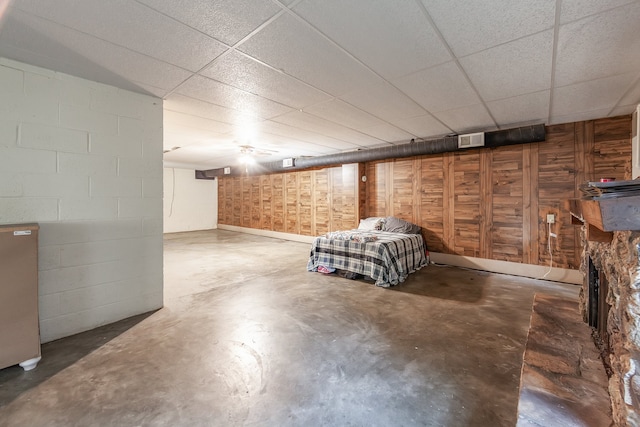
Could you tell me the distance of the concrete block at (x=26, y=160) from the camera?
6.61 feet

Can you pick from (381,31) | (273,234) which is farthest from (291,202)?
(381,31)

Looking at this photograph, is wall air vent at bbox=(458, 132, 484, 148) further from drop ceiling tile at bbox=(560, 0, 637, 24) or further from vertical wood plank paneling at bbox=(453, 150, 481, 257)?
drop ceiling tile at bbox=(560, 0, 637, 24)

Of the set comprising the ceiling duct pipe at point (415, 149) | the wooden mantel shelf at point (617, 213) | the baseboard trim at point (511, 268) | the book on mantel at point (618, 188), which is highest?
the ceiling duct pipe at point (415, 149)

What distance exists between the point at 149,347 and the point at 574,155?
554 cm

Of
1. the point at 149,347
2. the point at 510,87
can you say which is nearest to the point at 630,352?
the point at 510,87

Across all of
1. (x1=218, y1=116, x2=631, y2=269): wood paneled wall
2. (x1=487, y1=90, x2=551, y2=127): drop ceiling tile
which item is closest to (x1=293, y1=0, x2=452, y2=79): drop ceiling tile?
(x1=487, y1=90, x2=551, y2=127): drop ceiling tile

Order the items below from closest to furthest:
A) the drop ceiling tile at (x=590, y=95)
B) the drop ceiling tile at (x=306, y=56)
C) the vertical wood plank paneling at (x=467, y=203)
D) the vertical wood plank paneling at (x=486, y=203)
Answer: the drop ceiling tile at (x=306, y=56), the drop ceiling tile at (x=590, y=95), the vertical wood plank paneling at (x=486, y=203), the vertical wood plank paneling at (x=467, y=203)

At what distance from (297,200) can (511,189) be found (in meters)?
4.91

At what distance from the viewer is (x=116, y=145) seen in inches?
101

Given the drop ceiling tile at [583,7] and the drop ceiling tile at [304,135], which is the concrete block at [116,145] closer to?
the drop ceiling tile at [304,135]

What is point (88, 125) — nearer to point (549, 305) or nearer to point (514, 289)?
point (549, 305)

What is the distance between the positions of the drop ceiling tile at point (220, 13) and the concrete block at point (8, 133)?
159cm

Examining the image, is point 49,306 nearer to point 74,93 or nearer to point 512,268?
point 74,93

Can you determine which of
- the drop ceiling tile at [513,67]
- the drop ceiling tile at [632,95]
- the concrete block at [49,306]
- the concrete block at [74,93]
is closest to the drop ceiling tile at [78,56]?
the concrete block at [74,93]
